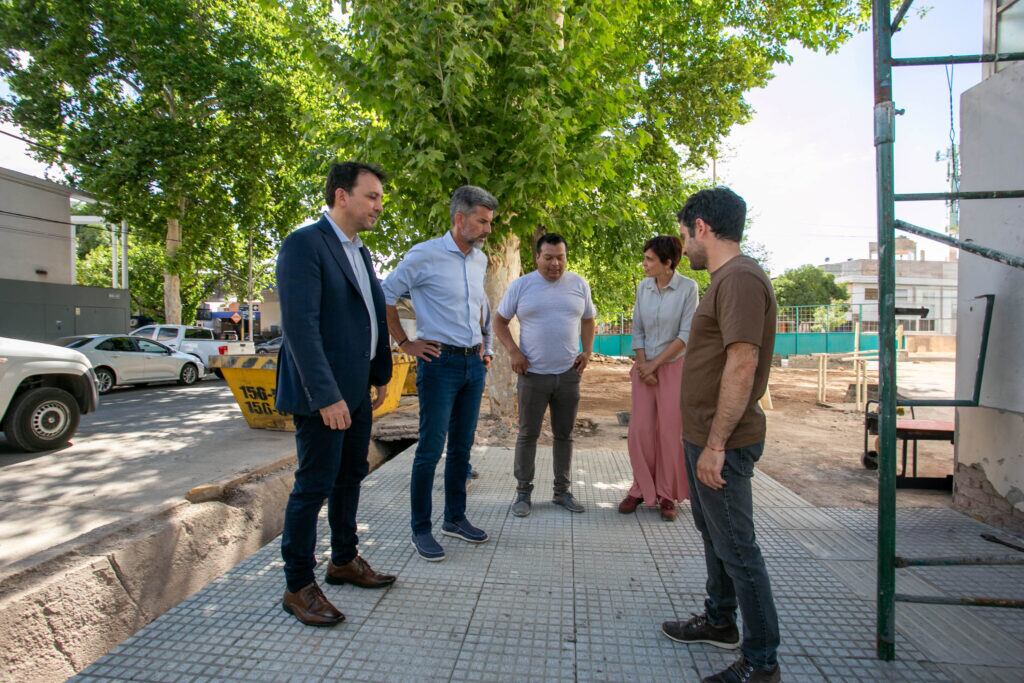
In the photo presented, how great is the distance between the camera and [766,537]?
3762mm

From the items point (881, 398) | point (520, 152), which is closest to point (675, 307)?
point (881, 398)

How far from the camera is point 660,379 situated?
4.24 metres

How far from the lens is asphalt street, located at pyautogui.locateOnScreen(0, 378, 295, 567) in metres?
4.59

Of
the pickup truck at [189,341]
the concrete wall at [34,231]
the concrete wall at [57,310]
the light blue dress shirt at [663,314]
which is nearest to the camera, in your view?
the light blue dress shirt at [663,314]

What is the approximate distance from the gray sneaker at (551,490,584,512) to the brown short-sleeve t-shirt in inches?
82.3

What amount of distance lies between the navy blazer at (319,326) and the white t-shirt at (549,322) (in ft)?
5.29

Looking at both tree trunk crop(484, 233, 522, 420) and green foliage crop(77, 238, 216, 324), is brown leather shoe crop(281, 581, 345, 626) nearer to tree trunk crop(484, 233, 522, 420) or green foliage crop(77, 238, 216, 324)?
tree trunk crop(484, 233, 522, 420)

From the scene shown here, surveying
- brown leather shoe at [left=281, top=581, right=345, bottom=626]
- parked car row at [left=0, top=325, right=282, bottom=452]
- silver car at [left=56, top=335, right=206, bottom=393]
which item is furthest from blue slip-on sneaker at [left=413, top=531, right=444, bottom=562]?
silver car at [left=56, top=335, right=206, bottom=393]

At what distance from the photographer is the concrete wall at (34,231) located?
18.4 meters

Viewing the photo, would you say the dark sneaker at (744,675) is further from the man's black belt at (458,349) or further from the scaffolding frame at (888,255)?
the man's black belt at (458,349)

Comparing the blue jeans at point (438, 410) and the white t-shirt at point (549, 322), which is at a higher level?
the white t-shirt at point (549, 322)

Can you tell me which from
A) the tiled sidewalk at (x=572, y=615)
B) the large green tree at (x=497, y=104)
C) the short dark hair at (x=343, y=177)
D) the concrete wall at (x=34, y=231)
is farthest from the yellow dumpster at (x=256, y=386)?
the concrete wall at (x=34, y=231)

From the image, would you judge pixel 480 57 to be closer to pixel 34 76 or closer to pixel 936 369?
pixel 34 76

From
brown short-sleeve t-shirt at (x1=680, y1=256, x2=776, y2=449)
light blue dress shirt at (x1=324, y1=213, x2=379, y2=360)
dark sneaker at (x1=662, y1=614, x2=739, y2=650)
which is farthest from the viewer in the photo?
light blue dress shirt at (x1=324, y1=213, x2=379, y2=360)
